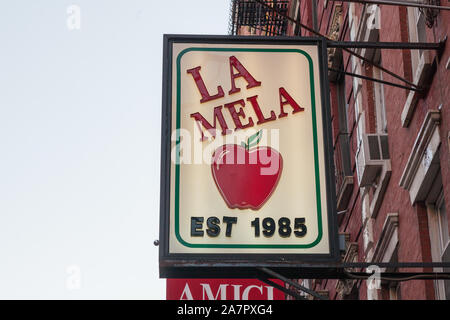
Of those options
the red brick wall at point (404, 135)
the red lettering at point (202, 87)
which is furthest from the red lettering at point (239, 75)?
the red brick wall at point (404, 135)

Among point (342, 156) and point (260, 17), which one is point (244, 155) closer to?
point (342, 156)

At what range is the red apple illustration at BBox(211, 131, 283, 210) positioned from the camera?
10.7 meters

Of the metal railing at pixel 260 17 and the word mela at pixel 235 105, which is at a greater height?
the metal railing at pixel 260 17

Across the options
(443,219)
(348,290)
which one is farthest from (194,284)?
(443,219)

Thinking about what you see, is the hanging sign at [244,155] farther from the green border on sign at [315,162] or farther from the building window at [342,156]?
the building window at [342,156]

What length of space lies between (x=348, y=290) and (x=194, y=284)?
2.72 m

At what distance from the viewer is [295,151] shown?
35.9 ft

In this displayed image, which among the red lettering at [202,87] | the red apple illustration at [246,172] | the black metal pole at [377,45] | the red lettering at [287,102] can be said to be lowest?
the red apple illustration at [246,172]

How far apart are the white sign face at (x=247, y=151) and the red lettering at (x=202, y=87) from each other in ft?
0.04

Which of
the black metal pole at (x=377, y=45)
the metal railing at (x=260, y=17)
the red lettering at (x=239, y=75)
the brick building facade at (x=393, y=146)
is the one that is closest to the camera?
the black metal pole at (x=377, y=45)

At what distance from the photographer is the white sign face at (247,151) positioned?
34.2 feet

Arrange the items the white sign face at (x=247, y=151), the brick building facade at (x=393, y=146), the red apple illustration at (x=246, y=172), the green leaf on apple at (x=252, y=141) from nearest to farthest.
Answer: the white sign face at (x=247, y=151) → the red apple illustration at (x=246, y=172) → the green leaf on apple at (x=252, y=141) → the brick building facade at (x=393, y=146)

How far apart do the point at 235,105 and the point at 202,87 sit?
1.36ft

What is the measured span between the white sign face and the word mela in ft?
0.03
